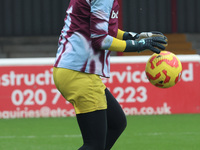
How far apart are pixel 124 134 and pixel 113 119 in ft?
12.0

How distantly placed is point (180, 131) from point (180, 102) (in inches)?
73.4

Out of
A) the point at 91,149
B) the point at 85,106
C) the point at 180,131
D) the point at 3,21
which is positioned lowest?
the point at 3,21

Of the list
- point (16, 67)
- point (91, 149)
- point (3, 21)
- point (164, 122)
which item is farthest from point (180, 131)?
point (3, 21)

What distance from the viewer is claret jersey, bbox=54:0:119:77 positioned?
3.75 m

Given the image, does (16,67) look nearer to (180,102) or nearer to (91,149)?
(180,102)

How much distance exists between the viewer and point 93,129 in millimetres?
3830

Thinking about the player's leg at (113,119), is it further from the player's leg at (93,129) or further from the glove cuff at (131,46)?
the glove cuff at (131,46)

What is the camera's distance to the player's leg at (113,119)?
4.16m

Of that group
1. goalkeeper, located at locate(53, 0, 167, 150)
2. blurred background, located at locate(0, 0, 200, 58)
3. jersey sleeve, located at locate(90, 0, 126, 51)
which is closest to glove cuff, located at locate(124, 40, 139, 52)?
goalkeeper, located at locate(53, 0, 167, 150)

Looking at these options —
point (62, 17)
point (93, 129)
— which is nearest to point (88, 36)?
point (93, 129)

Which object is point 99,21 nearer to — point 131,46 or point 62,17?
point 131,46

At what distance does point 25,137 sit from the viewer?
7699 millimetres

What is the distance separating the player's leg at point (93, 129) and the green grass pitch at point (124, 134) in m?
2.87

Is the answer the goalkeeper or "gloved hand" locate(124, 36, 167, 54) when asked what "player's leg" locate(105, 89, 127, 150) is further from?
"gloved hand" locate(124, 36, 167, 54)
